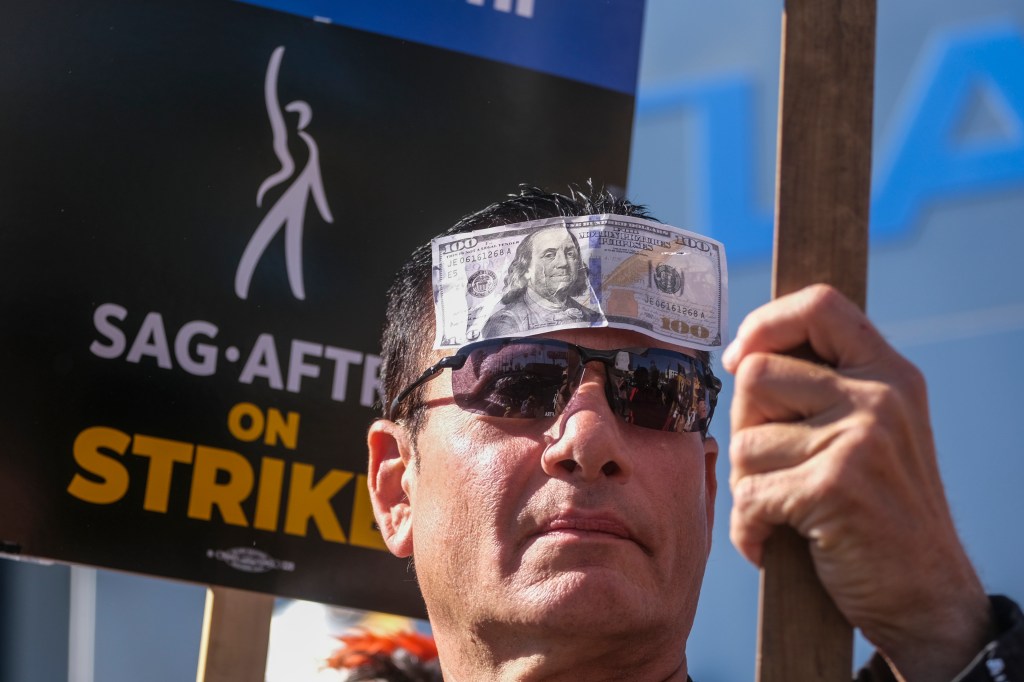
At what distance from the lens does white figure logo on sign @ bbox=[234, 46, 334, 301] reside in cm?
255

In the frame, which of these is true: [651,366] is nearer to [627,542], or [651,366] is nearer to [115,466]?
[627,542]

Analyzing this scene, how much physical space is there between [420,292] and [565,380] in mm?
536

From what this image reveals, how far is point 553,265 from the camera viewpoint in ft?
6.52

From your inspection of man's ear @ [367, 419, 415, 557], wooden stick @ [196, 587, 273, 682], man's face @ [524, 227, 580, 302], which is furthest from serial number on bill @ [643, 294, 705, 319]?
wooden stick @ [196, 587, 273, 682]

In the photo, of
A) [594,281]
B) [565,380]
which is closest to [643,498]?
[565,380]

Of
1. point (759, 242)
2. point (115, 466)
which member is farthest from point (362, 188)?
point (759, 242)

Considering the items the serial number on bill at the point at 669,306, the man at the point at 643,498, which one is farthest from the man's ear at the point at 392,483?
the serial number on bill at the point at 669,306

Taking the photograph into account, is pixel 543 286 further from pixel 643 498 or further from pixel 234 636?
pixel 234 636

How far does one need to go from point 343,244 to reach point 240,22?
51cm

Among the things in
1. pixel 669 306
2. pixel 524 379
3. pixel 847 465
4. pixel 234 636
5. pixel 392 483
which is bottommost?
pixel 234 636

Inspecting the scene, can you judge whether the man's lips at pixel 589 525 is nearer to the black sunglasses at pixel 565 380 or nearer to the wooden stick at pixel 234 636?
the black sunglasses at pixel 565 380

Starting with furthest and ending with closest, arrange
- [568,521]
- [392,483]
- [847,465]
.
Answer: [392,483]
[568,521]
[847,465]

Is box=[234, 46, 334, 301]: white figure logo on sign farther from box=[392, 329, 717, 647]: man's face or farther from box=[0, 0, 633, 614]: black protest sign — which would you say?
box=[392, 329, 717, 647]: man's face

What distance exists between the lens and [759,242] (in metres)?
6.76
